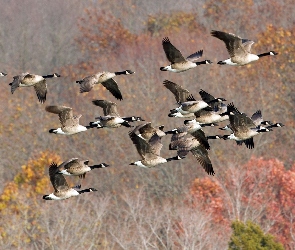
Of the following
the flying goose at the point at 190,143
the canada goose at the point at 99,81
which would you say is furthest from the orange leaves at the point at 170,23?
the flying goose at the point at 190,143

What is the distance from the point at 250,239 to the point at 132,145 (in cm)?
1916

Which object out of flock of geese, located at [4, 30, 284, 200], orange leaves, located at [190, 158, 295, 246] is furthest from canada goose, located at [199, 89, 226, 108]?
orange leaves, located at [190, 158, 295, 246]

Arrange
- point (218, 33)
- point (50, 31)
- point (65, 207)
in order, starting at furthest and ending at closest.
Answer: point (50, 31) → point (65, 207) → point (218, 33)

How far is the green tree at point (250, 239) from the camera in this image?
32719mm

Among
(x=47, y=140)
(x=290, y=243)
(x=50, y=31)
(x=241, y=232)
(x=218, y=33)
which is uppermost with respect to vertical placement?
(x=218, y=33)

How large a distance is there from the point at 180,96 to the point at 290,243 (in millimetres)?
14627

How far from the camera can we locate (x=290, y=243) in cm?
4069

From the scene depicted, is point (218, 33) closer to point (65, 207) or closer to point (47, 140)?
point (65, 207)

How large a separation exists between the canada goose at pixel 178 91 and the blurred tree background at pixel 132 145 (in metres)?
9.51

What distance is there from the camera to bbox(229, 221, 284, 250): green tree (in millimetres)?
32719

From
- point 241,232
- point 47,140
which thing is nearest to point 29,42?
point 47,140

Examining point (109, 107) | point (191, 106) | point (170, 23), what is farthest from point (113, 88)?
point (170, 23)

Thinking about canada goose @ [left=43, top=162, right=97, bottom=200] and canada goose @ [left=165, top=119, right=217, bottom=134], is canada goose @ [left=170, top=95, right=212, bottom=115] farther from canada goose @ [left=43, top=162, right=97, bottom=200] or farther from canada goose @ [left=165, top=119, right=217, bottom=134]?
canada goose @ [left=43, top=162, right=97, bottom=200]

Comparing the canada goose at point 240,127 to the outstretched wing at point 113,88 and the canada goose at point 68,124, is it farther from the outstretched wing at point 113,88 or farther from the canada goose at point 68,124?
the canada goose at point 68,124
